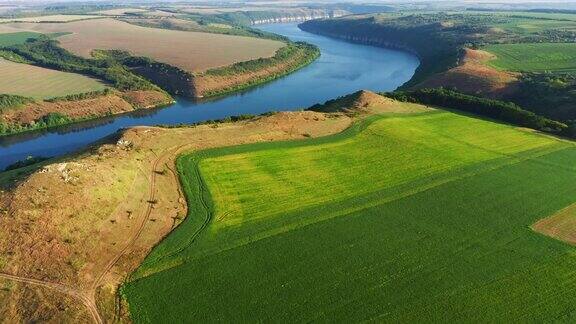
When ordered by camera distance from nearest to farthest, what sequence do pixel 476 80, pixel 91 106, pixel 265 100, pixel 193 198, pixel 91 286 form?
1. pixel 91 286
2. pixel 193 198
3. pixel 91 106
4. pixel 476 80
5. pixel 265 100

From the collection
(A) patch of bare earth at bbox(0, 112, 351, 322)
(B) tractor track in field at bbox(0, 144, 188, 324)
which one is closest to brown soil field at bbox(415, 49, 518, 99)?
(A) patch of bare earth at bbox(0, 112, 351, 322)

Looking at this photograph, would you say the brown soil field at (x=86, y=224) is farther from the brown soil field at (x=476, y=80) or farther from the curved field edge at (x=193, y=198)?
the brown soil field at (x=476, y=80)

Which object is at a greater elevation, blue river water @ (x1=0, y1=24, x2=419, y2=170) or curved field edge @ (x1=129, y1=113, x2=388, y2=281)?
curved field edge @ (x1=129, y1=113, x2=388, y2=281)

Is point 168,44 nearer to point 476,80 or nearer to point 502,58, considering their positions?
point 502,58

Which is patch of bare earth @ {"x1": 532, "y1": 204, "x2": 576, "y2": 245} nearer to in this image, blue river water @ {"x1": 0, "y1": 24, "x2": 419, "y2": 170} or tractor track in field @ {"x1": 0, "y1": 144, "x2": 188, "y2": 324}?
tractor track in field @ {"x1": 0, "y1": 144, "x2": 188, "y2": 324}

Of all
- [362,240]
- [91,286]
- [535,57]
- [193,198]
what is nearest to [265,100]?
[193,198]

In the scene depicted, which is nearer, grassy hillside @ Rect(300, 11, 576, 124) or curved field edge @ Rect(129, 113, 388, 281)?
curved field edge @ Rect(129, 113, 388, 281)
